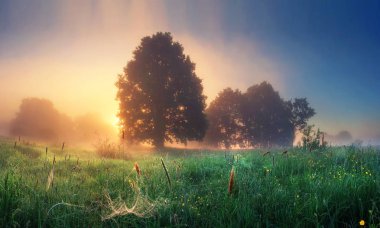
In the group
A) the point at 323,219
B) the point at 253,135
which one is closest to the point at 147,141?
the point at 253,135

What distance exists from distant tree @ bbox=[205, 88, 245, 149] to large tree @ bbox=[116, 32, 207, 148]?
18273 millimetres

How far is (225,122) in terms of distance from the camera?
57250 millimetres

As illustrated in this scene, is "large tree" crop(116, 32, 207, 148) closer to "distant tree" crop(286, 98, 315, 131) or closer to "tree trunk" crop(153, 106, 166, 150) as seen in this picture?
"tree trunk" crop(153, 106, 166, 150)

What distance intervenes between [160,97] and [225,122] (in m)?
23.1

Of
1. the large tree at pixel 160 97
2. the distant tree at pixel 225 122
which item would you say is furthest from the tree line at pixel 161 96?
the distant tree at pixel 225 122

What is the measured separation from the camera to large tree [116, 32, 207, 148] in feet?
120

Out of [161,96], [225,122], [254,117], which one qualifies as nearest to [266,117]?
[254,117]

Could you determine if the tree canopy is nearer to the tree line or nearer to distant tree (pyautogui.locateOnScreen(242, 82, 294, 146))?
distant tree (pyautogui.locateOnScreen(242, 82, 294, 146))

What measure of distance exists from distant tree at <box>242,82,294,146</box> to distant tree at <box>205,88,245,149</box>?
138 cm

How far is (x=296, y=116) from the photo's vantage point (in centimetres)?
6206

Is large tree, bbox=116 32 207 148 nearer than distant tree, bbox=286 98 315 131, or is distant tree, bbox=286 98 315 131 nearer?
large tree, bbox=116 32 207 148

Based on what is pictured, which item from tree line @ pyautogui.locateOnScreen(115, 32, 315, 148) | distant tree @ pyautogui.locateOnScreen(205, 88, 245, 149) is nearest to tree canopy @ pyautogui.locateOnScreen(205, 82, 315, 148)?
distant tree @ pyautogui.locateOnScreen(205, 88, 245, 149)

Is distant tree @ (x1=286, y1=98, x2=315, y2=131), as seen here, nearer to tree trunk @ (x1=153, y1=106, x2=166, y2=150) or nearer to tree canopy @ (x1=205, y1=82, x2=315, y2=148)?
tree canopy @ (x1=205, y1=82, x2=315, y2=148)

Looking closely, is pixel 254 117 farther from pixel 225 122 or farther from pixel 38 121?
pixel 38 121
